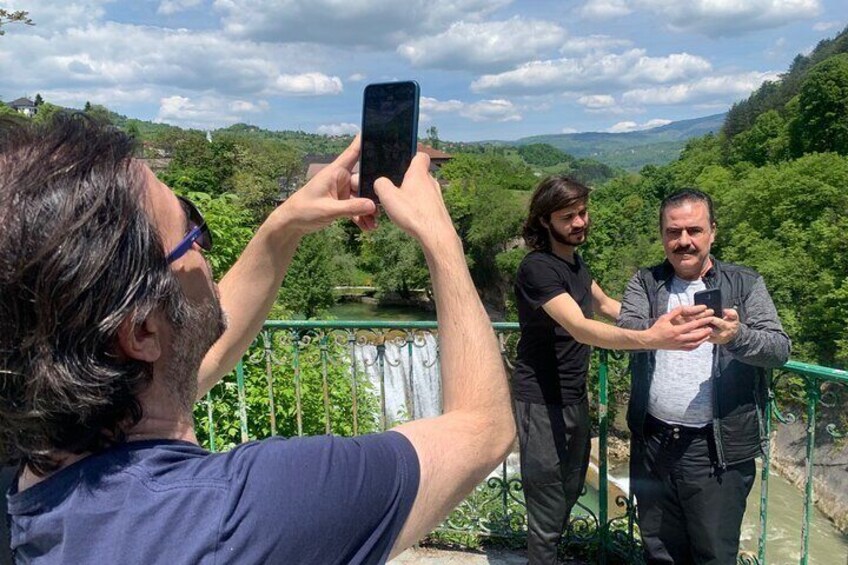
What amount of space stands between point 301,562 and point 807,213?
37768 millimetres

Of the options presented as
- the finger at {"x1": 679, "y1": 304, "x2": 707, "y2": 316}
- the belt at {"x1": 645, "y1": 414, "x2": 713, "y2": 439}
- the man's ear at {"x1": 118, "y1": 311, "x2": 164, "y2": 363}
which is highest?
the man's ear at {"x1": 118, "y1": 311, "x2": 164, "y2": 363}

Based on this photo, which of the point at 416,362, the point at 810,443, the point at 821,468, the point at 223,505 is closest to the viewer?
the point at 223,505

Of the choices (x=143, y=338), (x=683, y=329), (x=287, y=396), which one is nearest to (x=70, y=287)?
(x=143, y=338)

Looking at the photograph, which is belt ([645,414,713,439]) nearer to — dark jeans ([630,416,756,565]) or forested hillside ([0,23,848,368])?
dark jeans ([630,416,756,565])

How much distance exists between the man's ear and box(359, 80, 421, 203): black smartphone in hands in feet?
2.03

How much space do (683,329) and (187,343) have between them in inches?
77.9

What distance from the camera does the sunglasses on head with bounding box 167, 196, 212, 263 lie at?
3.39ft

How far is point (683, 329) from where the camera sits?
242cm

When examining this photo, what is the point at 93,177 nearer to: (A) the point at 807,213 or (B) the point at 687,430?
(B) the point at 687,430

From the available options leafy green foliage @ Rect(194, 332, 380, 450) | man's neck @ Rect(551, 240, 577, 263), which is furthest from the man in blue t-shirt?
leafy green foliage @ Rect(194, 332, 380, 450)

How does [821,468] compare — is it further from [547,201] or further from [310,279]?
[310,279]

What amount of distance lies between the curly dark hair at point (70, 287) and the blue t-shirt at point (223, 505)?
0.07m

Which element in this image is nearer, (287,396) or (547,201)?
(547,201)

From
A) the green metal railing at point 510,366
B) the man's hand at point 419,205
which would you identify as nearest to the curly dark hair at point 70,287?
the man's hand at point 419,205
